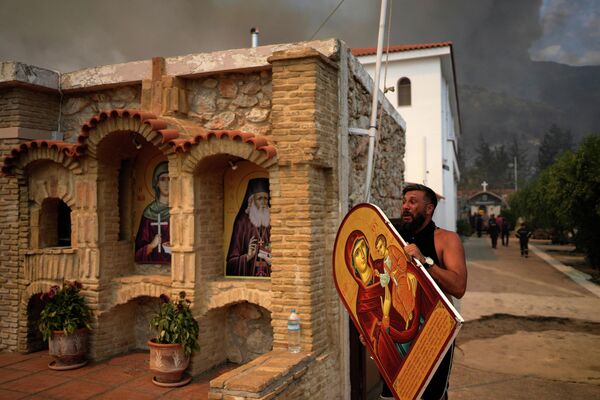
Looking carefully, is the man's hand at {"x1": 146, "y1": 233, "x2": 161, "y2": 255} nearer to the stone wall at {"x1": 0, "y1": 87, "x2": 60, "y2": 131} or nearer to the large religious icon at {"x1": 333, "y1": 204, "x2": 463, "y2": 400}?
the stone wall at {"x1": 0, "y1": 87, "x2": 60, "y2": 131}

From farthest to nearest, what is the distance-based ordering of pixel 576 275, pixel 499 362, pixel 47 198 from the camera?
pixel 576 275, pixel 499 362, pixel 47 198

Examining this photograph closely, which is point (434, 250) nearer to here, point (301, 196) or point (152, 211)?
point (301, 196)

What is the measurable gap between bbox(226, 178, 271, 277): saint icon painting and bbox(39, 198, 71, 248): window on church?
2820 mm

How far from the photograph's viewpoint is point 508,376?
287 inches

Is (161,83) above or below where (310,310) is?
above

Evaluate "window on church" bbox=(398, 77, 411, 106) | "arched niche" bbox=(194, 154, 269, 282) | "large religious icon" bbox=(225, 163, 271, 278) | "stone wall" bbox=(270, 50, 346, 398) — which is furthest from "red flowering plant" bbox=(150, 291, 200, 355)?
"window on church" bbox=(398, 77, 411, 106)

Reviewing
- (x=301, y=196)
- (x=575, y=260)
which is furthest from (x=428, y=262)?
(x=575, y=260)

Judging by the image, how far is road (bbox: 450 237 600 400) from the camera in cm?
684

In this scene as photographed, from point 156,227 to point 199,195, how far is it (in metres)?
1.18

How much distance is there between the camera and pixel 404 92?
20.0 metres

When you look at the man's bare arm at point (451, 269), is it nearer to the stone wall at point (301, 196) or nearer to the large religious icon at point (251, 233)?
the stone wall at point (301, 196)

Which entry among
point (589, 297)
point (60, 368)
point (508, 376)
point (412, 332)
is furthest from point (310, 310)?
point (589, 297)

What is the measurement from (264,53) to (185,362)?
379 centimetres

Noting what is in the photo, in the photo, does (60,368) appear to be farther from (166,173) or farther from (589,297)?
(589,297)
